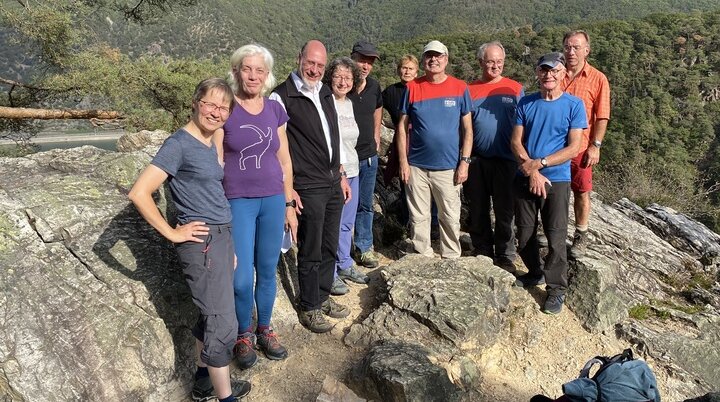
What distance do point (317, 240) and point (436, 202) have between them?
170 cm

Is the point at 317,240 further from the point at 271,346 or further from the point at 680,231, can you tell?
the point at 680,231

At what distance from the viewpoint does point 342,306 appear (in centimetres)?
415

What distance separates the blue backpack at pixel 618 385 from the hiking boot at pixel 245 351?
2.12 m

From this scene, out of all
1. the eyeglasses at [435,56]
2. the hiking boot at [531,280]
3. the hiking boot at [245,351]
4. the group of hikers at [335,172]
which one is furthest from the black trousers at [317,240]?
the hiking boot at [531,280]

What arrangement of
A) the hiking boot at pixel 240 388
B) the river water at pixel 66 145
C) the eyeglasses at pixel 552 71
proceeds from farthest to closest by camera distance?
the river water at pixel 66 145, the eyeglasses at pixel 552 71, the hiking boot at pixel 240 388

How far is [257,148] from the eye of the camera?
9.48 ft

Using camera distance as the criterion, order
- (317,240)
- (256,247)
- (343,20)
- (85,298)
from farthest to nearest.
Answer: (343,20) → (317,240) → (256,247) → (85,298)

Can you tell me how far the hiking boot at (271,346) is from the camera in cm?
339

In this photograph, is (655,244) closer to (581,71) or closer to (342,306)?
(581,71)

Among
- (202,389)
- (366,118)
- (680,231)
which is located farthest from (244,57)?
(680,231)

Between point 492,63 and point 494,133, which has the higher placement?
point 492,63

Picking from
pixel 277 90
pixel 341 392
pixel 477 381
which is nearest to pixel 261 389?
pixel 341 392

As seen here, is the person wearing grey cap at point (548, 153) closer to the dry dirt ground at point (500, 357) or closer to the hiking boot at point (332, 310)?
the dry dirt ground at point (500, 357)

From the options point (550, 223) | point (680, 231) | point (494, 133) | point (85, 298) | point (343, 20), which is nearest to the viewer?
point (85, 298)
